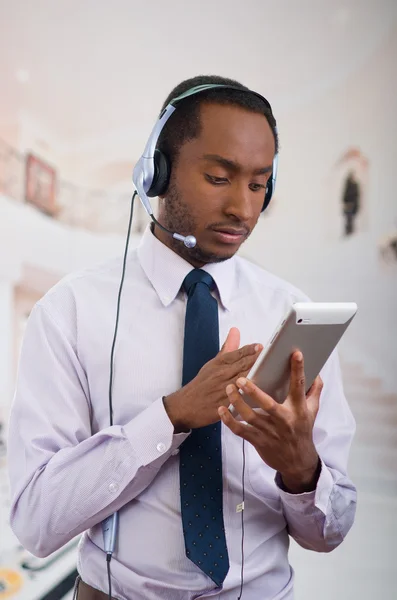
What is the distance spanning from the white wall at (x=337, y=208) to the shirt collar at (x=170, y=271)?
0.93m

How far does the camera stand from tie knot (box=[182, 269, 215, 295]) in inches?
45.1

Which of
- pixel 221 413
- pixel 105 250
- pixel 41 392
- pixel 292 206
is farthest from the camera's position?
pixel 105 250

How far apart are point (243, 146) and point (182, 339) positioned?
37 cm

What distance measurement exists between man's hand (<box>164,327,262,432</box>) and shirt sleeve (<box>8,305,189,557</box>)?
0.03 metres

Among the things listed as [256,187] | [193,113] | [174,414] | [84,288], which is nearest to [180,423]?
[174,414]

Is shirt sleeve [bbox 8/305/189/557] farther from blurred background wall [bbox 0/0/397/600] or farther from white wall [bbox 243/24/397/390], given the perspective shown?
white wall [bbox 243/24/397/390]

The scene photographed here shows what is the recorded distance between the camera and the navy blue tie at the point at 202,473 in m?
0.97

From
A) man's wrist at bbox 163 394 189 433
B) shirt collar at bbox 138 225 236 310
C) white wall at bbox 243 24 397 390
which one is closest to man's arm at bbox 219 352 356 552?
man's wrist at bbox 163 394 189 433

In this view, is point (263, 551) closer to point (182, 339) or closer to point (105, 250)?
point (182, 339)

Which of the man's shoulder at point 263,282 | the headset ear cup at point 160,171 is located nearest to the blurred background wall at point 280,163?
the man's shoulder at point 263,282

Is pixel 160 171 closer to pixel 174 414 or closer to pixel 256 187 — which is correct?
pixel 256 187

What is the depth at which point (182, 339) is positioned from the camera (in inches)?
44.3

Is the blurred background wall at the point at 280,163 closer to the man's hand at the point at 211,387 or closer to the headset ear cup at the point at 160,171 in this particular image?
the headset ear cup at the point at 160,171

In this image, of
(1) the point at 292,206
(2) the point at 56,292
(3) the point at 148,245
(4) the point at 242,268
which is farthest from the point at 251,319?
(1) the point at 292,206
